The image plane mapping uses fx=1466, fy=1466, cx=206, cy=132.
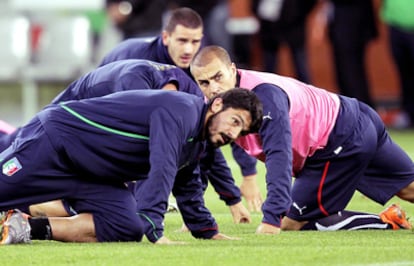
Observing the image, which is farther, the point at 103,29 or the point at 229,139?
the point at 103,29

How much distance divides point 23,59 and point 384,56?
5.72 m

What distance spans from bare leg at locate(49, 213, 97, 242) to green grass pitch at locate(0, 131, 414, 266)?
82 millimetres

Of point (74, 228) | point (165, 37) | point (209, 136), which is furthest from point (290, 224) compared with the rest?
point (165, 37)

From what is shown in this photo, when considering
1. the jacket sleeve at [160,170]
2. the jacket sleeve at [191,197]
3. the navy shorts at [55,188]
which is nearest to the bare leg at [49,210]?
the navy shorts at [55,188]

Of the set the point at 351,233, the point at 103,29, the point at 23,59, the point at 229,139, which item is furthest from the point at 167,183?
the point at 103,29

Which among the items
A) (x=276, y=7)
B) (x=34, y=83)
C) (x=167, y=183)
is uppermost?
(x=167, y=183)

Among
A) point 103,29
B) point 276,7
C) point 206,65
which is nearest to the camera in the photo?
point 206,65

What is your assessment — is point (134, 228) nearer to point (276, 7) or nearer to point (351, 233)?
point (351, 233)

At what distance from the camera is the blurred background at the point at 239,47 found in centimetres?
2194

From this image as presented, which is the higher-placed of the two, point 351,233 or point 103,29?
point 351,233

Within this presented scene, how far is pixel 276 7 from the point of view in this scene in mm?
21516

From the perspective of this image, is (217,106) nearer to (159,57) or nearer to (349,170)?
(349,170)

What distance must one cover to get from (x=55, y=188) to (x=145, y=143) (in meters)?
0.71

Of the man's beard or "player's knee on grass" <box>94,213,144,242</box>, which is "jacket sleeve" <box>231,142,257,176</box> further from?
the man's beard
